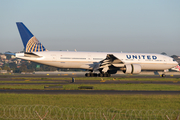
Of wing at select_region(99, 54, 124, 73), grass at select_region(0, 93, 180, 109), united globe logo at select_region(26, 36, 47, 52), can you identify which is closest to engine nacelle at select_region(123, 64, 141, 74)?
wing at select_region(99, 54, 124, 73)

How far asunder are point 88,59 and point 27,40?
11.7 meters

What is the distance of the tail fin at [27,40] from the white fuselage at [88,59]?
73.9 inches

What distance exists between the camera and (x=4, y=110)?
12594 millimetres

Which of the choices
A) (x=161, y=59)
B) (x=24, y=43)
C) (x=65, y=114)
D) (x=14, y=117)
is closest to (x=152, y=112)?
(x=65, y=114)

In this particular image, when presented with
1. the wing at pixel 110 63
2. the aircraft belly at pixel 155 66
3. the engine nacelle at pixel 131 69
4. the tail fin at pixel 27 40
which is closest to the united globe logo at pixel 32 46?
the tail fin at pixel 27 40

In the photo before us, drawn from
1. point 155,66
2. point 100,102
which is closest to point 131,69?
point 155,66

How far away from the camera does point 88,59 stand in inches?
1790

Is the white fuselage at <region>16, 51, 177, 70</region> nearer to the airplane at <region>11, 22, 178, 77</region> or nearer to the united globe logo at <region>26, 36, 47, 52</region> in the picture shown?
the airplane at <region>11, 22, 178, 77</region>

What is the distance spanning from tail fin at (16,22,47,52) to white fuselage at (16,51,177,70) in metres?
1.88

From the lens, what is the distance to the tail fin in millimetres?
44469

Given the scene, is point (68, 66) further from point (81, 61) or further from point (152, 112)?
point (152, 112)

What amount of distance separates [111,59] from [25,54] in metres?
15.0

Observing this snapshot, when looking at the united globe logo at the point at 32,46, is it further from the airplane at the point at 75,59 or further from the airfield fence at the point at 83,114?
the airfield fence at the point at 83,114

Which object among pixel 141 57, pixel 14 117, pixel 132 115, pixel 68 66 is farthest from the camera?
pixel 141 57
